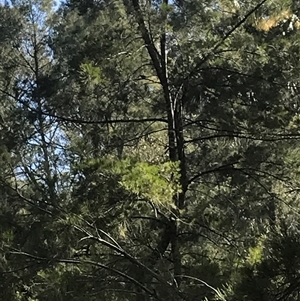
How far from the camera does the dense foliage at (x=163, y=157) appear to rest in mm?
6145

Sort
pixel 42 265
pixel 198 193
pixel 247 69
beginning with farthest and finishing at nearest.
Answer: pixel 198 193, pixel 247 69, pixel 42 265

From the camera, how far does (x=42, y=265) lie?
248 inches

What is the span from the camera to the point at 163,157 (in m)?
7.28

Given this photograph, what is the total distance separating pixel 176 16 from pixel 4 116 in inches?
172

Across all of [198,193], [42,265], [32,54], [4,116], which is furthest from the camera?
[32,54]

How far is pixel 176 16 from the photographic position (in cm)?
632

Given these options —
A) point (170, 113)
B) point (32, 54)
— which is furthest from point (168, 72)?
point (32, 54)

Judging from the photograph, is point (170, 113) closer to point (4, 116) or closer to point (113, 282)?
point (113, 282)

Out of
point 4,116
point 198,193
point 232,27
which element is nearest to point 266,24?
point 232,27

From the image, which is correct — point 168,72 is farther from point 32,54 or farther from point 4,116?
point 32,54

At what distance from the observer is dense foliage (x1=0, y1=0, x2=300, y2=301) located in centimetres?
614

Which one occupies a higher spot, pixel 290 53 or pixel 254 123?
pixel 290 53

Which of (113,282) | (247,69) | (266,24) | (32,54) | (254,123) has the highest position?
(32,54)

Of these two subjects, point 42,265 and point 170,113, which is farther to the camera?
point 170,113
